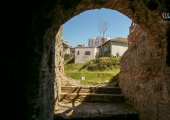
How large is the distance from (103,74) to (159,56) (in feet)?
54.6

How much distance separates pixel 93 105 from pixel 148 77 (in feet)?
9.41

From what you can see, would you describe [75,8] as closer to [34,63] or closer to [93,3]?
[93,3]

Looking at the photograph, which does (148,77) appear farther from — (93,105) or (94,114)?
(93,105)

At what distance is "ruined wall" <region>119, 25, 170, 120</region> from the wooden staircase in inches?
20.4

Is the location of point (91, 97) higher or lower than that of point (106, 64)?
lower

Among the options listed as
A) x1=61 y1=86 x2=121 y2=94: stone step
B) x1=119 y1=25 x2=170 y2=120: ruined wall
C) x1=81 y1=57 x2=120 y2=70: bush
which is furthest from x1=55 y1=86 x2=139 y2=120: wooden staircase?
x1=81 y1=57 x2=120 y2=70: bush

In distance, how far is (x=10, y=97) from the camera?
10.3ft

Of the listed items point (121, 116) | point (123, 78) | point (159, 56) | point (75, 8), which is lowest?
point (121, 116)

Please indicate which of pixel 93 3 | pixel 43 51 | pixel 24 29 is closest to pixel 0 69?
pixel 24 29

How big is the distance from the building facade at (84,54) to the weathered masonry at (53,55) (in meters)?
33.2

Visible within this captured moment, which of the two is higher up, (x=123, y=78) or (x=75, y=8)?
(x=75, y=8)

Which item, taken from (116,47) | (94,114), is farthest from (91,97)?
(116,47)

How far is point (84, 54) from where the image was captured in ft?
138

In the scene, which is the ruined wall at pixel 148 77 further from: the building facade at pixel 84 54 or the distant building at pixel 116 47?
the building facade at pixel 84 54
